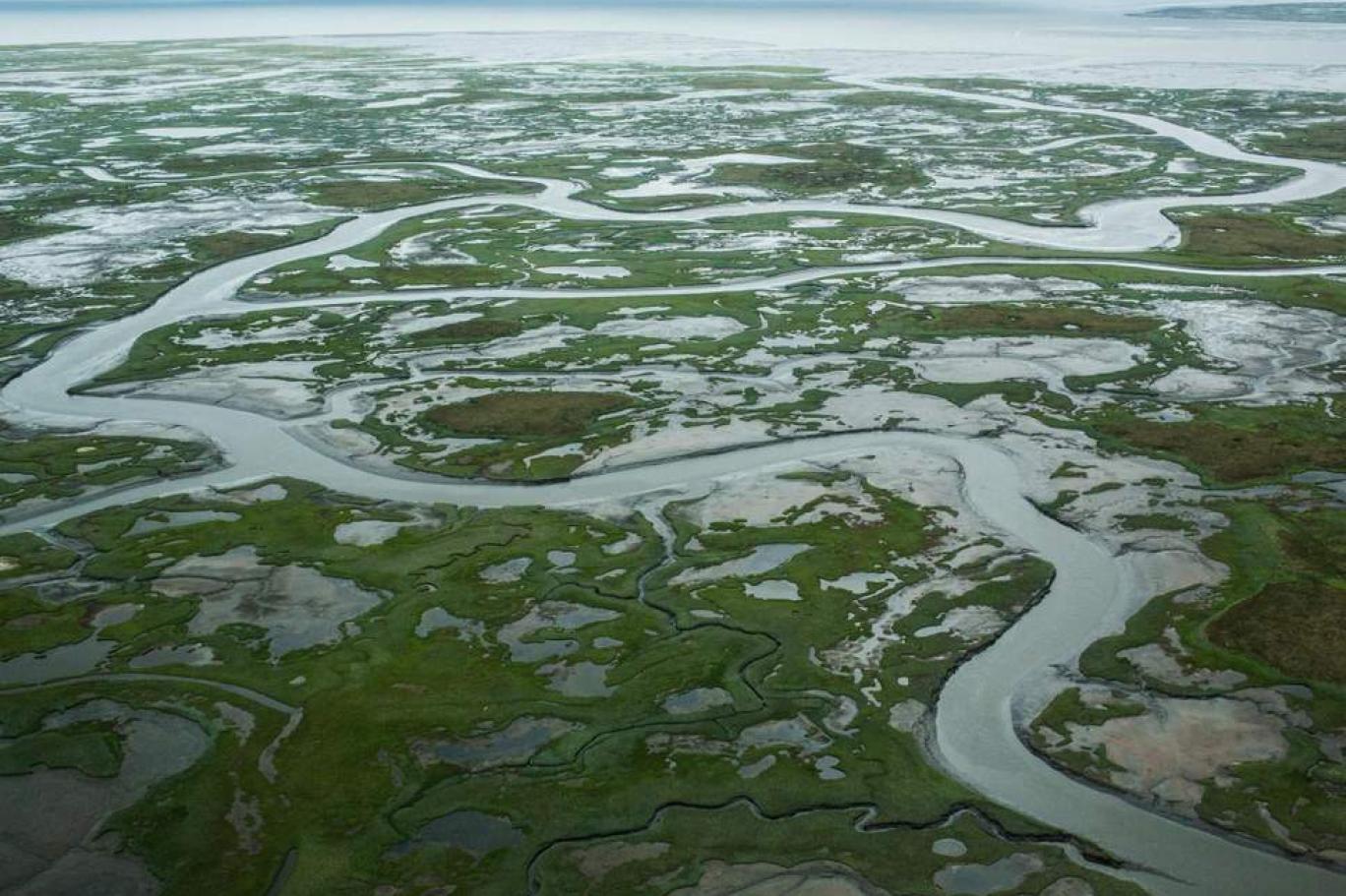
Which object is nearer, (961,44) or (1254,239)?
(1254,239)

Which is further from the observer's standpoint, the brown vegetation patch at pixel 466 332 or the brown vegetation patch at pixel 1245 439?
the brown vegetation patch at pixel 466 332

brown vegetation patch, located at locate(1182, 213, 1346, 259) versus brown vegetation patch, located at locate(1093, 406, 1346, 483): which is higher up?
brown vegetation patch, located at locate(1182, 213, 1346, 259)

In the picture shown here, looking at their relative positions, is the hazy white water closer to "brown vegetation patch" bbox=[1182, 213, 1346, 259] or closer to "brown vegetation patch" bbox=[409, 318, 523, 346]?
"brown vegetation patch" bbox=[1182, 213, 1346, 259]

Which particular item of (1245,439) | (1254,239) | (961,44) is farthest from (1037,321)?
(961,44)

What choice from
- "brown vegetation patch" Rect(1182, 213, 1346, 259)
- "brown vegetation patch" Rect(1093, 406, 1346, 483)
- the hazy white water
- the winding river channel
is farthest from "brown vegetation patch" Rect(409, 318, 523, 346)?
the hazy white water

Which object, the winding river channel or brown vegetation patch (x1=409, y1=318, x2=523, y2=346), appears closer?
the winding river channel

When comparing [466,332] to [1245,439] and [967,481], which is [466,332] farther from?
[1245,439]

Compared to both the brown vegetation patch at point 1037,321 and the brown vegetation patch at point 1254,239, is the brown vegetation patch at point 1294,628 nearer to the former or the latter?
the brown vegetation patch at point 1037,321

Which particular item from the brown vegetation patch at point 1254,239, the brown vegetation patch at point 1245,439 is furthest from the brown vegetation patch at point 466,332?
the brown vegetation patch at point 1254,239

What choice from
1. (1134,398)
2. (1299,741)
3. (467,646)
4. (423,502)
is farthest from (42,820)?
(1134,398)
